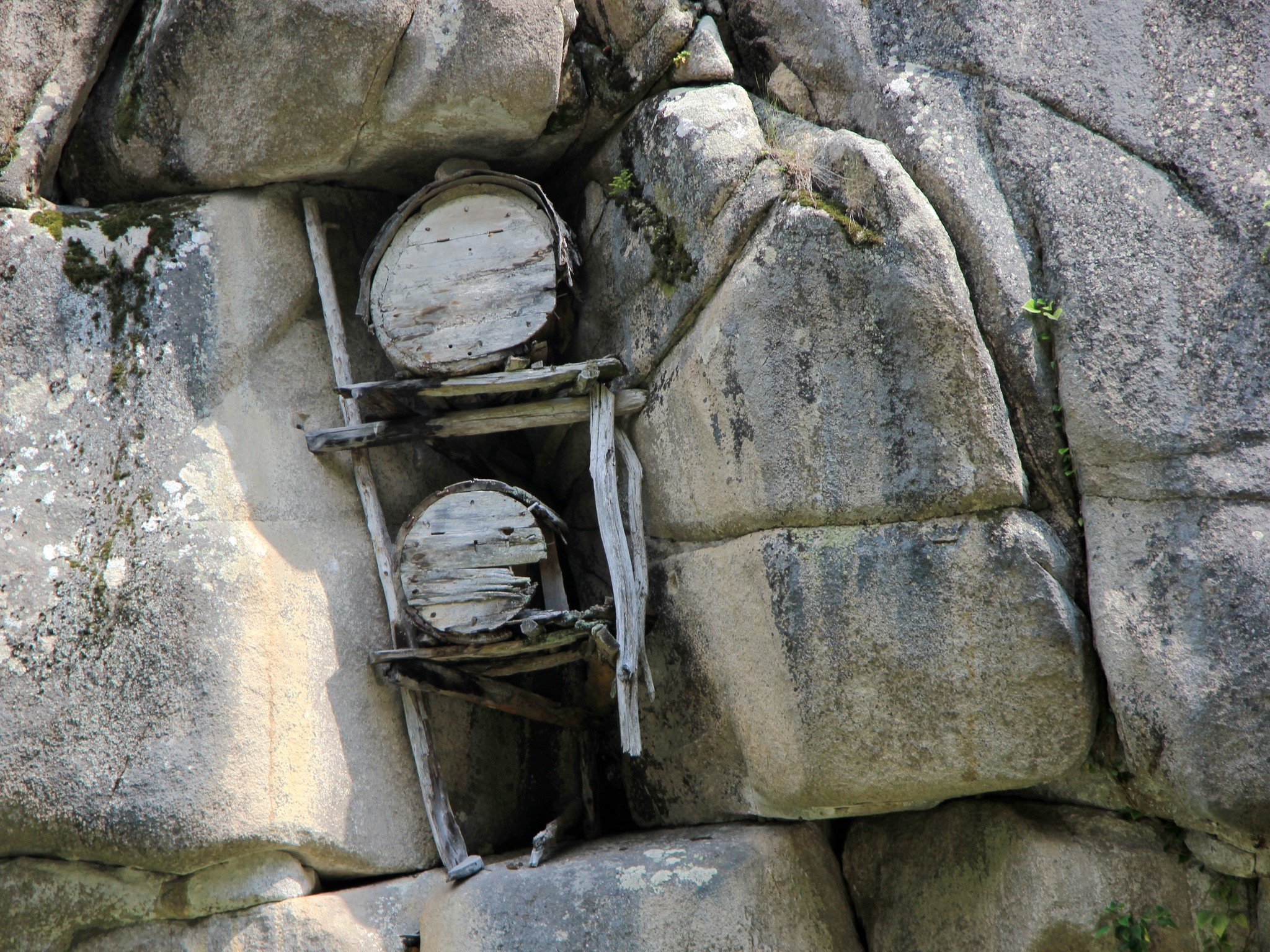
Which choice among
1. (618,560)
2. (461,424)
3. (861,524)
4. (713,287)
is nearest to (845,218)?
(713,287)

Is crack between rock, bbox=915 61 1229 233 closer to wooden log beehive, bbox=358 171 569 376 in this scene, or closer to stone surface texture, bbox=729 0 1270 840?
stone surface texture, bbox=729 0 1270 840

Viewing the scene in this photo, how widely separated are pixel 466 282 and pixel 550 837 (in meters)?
2.96

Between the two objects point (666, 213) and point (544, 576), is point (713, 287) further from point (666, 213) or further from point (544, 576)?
point (544, 576)

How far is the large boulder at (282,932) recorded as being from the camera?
464 cm

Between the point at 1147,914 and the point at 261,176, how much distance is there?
18.8 ft

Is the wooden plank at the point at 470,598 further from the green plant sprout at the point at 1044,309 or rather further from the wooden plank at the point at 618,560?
the green plant sprout at the point at 1044,309

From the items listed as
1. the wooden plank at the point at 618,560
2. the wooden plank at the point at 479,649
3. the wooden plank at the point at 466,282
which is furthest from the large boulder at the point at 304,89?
the wooden plank at the point at 479,649

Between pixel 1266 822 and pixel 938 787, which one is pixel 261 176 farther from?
pixel 1266 822

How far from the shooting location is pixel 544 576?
203 inches

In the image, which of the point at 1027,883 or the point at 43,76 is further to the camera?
the point at 43,76

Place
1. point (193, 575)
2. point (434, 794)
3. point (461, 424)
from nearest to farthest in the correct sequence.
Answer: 1. point (193, 575)
2. point (434, 794)
3. point (461, 424)

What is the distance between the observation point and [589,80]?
5648mm

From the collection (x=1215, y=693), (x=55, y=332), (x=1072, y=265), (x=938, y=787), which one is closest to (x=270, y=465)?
(x=55, y=332)

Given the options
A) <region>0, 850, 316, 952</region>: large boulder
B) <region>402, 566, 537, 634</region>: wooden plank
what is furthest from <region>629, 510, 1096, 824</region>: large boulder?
<region>0, 850, 316, 952</region>: large boulder
